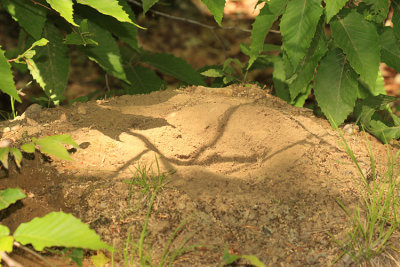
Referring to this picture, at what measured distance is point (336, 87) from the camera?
210cm

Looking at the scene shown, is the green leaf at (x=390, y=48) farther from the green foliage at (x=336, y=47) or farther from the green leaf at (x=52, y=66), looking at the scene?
the green leaf at (x=52, y=66)

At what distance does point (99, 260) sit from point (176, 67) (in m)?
1.48

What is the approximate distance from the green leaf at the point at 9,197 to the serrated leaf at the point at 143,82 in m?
1.37

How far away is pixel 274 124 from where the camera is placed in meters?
1.96

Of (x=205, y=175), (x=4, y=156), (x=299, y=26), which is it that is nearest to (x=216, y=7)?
(x=299, y=26)

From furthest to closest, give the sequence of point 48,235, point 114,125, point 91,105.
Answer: point 91,105 → point 114,125 → point 48,235

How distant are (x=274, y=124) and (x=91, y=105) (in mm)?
870

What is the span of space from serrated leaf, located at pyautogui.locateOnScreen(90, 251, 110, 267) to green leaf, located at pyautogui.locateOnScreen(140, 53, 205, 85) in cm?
137

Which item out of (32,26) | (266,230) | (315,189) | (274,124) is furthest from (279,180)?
(32,26)

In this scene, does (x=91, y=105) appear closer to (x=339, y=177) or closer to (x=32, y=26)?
(x=32, y=26)

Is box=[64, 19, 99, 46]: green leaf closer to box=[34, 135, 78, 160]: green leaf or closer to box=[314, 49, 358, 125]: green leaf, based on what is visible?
box=[34, 135, 78, 160]: green leaf

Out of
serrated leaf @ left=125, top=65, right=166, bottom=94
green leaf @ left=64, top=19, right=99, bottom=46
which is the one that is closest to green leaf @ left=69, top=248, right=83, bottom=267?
green leaf @ left=64, top=19, right=99, bottom=46

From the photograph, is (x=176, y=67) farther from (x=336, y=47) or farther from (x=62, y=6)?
(x=62, y=6)

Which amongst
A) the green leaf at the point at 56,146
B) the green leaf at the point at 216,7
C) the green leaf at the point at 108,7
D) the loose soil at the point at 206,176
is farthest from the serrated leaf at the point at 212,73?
the green leaf at the point at 56,146
